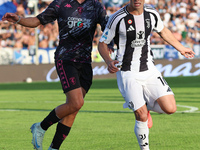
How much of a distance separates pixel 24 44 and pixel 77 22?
23.1m

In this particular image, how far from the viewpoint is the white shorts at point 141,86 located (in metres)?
6.01

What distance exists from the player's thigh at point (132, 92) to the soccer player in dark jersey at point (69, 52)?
593mm

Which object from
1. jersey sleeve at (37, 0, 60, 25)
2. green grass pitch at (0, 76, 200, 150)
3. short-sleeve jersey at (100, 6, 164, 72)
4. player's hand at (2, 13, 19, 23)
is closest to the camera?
short-sleeve jersey at (100, 6, 164, 72)

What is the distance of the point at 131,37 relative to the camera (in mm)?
6051

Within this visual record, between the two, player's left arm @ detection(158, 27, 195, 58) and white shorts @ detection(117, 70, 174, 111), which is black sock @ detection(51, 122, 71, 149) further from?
player's left arm @ detection(158, 27, 195, 58)

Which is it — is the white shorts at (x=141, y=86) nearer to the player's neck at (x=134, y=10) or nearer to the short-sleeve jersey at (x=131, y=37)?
the short-sleeve jersey at (x=131, y=37)

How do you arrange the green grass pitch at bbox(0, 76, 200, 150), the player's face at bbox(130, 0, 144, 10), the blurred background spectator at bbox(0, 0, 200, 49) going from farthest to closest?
the blurred background spectator at bbox(0, 0, 200, 49) → the green grass pitch at bbox(0, 76, 200, 150) → the player's face at bbox(130, 0, 144, 10)

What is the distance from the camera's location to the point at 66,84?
628cm

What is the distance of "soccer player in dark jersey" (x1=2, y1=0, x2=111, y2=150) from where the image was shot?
20.6 ft

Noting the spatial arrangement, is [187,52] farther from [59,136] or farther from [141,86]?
[59,136]

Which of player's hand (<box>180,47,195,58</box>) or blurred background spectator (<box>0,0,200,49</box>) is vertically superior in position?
player's hand (<box>180,47,195,58</box>)

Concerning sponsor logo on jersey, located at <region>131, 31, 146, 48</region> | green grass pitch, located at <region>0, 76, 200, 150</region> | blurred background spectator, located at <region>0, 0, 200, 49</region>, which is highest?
sponsor logo on jersey, located at <region>131, 31, 146, 48</region>

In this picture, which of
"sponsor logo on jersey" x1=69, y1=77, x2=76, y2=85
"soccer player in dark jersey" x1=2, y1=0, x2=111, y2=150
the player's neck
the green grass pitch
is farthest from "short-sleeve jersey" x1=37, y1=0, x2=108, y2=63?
the green grass pitch

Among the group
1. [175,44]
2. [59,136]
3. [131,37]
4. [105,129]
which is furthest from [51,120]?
[105,129]
